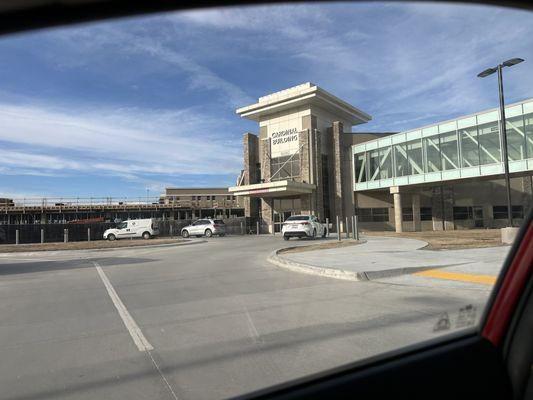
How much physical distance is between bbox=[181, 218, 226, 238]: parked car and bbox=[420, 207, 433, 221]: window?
20602 mm

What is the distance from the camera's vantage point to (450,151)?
39.5m

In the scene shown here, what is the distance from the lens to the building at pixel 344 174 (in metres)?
44.5

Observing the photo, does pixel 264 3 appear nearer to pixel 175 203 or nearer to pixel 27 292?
pixel 27 292

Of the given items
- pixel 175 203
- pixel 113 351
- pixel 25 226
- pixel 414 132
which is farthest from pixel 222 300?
pixel 175 203

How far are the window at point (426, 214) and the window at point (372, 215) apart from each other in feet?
11.5

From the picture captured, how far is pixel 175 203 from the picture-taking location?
86.9 metres

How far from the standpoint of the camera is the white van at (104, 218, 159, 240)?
4209cm

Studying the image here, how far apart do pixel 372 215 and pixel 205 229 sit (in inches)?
729

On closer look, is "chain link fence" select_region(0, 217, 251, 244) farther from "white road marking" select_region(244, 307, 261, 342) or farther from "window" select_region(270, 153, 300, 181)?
"white road marking" select_region(244, 307, 261, 342)

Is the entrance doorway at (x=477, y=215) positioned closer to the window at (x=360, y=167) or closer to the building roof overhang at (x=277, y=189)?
the window at (x=360, y=167)

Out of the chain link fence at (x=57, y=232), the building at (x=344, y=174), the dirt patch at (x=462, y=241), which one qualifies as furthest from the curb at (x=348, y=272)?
the building at (x=344, y=174)

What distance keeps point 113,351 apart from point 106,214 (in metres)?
86.2

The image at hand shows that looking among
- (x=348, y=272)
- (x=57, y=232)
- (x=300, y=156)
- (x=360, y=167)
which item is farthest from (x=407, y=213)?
(x=348, y=272)

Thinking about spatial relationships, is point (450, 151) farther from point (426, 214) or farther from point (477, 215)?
point (477, 215)
